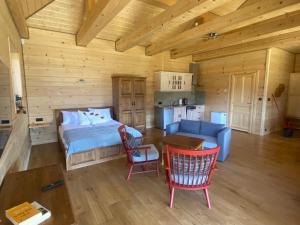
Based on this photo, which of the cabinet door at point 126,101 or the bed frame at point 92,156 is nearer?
the bed frame at point 92,156

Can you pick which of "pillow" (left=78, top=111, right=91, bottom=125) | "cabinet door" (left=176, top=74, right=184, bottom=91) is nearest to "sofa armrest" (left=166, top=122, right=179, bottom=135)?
"pillow" (left=78, top=111, right=91, bottom=125)

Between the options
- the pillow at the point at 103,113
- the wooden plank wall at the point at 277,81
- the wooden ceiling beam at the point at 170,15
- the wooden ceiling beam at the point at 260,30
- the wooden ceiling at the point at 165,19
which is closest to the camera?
the wooden ceiling beam at the point at 170,15

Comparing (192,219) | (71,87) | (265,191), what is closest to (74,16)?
(71,87)

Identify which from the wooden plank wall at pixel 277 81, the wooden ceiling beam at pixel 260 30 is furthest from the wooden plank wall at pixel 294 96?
the wooden ceiling beam at pixel 260 30

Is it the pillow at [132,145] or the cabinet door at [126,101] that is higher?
the cabinet door at [126,101]

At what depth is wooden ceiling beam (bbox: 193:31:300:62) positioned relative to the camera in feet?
14.7

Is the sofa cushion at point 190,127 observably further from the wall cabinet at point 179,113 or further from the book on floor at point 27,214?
the book on floor at point 27,214

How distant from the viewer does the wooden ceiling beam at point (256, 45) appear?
14.7ft

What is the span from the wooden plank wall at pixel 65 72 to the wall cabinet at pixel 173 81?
3.24ft

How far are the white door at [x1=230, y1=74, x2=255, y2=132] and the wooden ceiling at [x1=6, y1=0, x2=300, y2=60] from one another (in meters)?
1.03

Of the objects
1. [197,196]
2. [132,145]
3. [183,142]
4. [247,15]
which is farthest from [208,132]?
[247,15]

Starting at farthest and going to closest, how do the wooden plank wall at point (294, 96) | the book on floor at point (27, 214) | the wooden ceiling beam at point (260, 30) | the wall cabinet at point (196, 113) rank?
the wall cabinet at point (196, 113) → the wooden plank wall at point (294, 96) → the wooden ceiling beam at point (260, 30) → the book on floor at point (27, 214)

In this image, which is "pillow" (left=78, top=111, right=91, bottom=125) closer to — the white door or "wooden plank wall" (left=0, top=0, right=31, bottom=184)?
"wooden plank wall" (left=0, top=0, right=31, bottom=184)

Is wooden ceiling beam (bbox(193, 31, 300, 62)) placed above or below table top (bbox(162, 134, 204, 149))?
above
